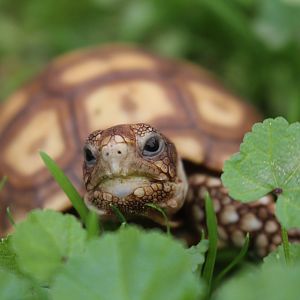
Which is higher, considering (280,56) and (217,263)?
(280,56)

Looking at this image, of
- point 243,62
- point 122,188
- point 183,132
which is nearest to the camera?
point 122,188

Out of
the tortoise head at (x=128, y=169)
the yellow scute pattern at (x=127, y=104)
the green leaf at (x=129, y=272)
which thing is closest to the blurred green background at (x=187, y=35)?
the yellow scute pattern at (x=127, y=104)

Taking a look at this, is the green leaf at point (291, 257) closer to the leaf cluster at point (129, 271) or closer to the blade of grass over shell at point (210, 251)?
the blade of grass over shell at point (210, 251)

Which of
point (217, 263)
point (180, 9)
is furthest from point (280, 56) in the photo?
point (217, 263)

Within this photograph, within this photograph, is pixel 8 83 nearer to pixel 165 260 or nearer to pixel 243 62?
pixel 243 62

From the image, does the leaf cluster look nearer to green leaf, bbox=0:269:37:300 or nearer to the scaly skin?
green leaf, bbox=0:269:37:300

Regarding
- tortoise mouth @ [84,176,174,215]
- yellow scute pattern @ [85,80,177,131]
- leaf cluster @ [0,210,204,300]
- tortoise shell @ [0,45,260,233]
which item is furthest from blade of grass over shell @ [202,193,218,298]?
yellow scute pattern @ [85,80,177,131]

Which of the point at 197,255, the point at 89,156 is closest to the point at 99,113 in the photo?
the point at 89,156
